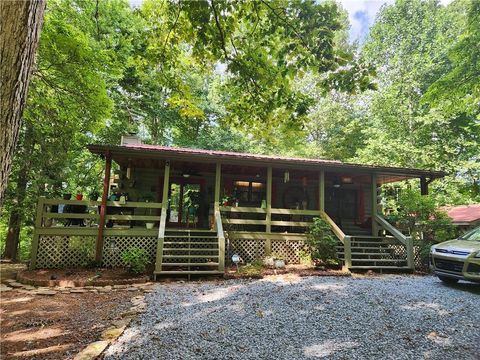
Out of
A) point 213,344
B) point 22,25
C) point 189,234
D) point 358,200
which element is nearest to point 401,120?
point 358,200

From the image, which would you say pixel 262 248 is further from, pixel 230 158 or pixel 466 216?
pixel 466 216

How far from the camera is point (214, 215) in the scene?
9.18 metres

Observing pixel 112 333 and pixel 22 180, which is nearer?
pixel 112 333

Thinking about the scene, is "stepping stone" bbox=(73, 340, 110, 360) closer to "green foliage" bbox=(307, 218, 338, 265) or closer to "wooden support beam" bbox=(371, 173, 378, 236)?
"green foliage" bbox=(307, 218, 338, 265)

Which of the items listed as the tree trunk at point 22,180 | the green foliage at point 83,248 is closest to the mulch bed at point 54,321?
the green foliage at point 83,248

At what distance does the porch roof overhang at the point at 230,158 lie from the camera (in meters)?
8.19

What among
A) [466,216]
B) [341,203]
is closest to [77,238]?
[341,203]

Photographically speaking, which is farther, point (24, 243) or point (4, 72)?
point (24, 243)

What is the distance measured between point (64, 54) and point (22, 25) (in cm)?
753

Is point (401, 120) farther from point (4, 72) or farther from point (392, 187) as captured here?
point (4, 72)

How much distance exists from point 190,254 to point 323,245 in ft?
12.0

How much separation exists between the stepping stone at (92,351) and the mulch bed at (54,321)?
5.5 inches

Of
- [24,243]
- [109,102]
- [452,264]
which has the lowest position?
[24,243]

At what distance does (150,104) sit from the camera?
16.4 meters
